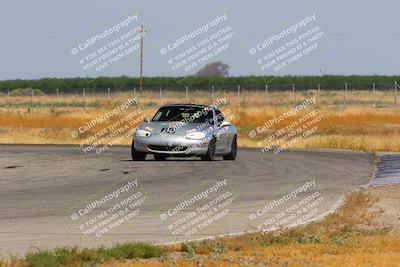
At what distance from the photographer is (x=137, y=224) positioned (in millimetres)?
14789

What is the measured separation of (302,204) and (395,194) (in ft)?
7.27

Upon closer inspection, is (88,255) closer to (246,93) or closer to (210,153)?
(210,153)

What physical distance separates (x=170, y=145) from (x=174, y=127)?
18.4 inches

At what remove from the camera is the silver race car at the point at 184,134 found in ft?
88.5

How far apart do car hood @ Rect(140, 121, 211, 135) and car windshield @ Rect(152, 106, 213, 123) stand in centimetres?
44

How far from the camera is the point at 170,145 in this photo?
2700 cm

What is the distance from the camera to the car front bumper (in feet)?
88.3

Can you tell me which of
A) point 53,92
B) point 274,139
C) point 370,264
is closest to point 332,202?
point 370,264

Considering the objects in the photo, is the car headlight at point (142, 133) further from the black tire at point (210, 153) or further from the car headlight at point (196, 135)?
the black tire at point (210, 153)

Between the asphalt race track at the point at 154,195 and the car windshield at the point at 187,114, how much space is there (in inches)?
43.8

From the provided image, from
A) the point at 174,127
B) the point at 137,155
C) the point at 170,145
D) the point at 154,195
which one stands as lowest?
the point at 137,155

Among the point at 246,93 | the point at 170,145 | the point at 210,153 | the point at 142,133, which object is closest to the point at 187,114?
the point at 210,153

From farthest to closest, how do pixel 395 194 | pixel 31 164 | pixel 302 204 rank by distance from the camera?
pixel 31 164 → pixel 395 194 → pixel 302 204

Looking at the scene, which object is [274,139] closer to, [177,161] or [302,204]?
[177,161]
